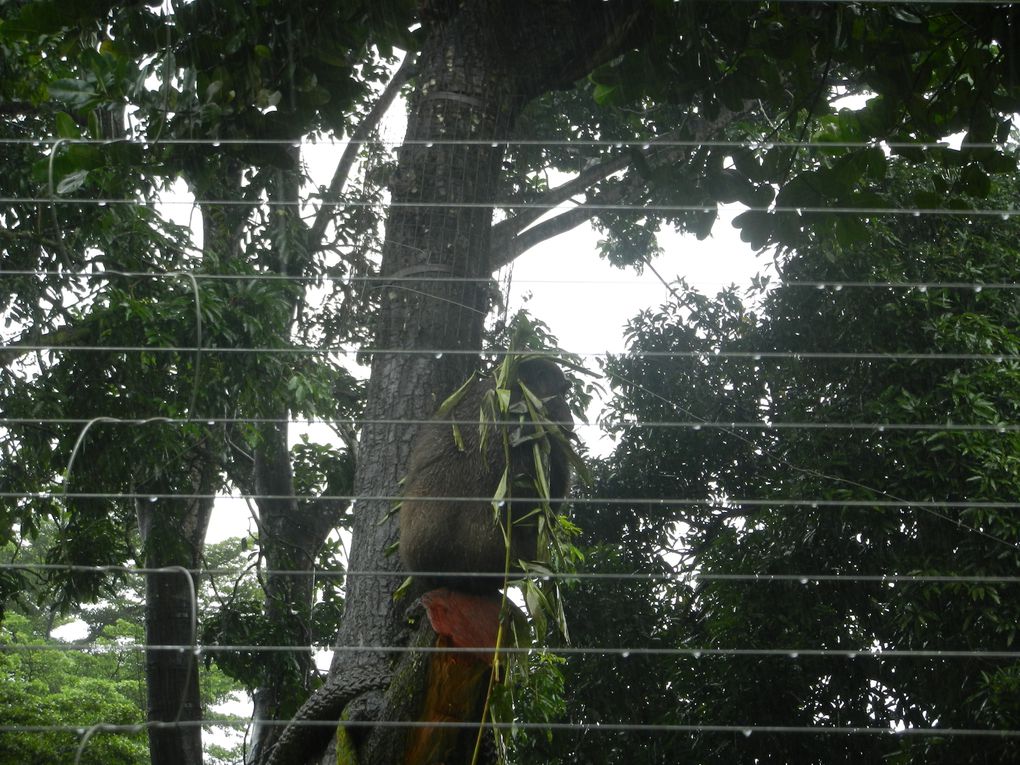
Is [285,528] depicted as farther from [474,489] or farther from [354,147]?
[474,489]

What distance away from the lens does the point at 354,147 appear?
3.67 m

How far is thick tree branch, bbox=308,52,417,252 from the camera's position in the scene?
3.47 meters

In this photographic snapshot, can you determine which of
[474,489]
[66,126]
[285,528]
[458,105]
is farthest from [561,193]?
[474,489]

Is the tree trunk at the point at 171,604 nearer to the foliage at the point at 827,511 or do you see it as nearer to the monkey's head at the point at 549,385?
the foliage at the point at 827,511

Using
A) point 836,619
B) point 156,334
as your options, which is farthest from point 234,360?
point 836,619

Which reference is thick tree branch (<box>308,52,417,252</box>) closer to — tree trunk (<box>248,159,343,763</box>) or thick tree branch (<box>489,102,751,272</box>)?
tree trunk (<box>248,159,343,763</box>)

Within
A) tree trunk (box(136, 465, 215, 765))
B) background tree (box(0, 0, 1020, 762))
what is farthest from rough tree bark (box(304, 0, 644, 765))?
tree trunk (box(136, 465, 215, 765))

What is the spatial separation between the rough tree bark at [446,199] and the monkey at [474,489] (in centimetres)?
6

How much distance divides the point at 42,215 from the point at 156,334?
18.9 inches

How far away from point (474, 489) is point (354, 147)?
103 inches

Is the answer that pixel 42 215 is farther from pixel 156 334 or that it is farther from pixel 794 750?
pixel 794 750

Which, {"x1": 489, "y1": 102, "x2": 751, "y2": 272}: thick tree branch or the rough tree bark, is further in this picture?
{"x1": 489, "y1": 102, "x2": 751, "y2": 272}: thick tree branch

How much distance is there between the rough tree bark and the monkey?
0.06m

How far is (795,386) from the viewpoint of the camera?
3162 mm
